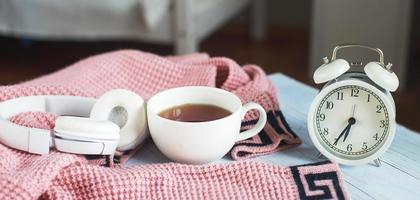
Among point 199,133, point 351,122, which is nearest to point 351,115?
point 351,122

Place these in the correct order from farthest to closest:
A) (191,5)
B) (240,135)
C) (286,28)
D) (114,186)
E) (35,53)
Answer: (286,28) → (35,53) → (191,5) → (240,135) → (114,186)

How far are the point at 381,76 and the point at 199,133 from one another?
0.19 metres

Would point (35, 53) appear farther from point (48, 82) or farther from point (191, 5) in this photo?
point (48, 82)

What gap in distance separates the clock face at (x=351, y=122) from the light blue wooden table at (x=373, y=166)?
2 cm

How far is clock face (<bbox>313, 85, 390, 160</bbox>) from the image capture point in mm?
655

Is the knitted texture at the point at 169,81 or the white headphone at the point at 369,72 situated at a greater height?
the white headphone at the point at 369,72

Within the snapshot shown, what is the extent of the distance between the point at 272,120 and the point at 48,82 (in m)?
0.28

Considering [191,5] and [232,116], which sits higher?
[232,116]

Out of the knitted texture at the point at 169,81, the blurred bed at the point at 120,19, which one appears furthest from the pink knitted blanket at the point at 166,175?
the blurred bed at the point at 120,19

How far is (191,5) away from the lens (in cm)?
170

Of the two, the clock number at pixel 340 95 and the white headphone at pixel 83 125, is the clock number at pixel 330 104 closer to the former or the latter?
the clock number at pixel 340 95

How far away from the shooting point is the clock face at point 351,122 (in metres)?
0.65

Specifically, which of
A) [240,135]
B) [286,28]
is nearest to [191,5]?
[286,28]

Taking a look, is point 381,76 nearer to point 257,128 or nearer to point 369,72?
point 369,72
